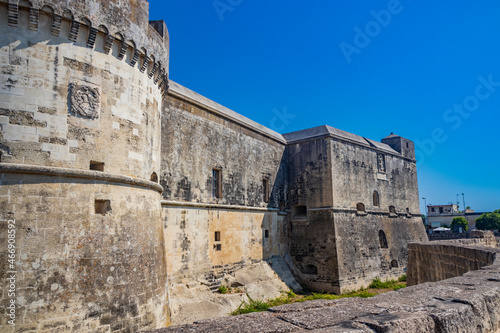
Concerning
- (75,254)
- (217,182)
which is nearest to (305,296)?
(217,182)

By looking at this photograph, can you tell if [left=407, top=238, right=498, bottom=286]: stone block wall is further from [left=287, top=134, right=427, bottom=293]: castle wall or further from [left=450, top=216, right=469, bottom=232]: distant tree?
[left=450, top=216, right=469, bottom=232]: distant tree

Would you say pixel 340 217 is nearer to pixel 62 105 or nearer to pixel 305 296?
pixel 305 296

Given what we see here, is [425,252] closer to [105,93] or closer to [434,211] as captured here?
[105,93]

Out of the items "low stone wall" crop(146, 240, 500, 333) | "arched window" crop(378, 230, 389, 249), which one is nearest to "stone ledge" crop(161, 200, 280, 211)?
"arched window" crop(378, 230, 389, 249)

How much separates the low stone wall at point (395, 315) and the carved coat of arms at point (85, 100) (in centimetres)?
A: 541

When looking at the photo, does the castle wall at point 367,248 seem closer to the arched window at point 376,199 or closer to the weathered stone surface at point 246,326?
the arched window at point 376,199

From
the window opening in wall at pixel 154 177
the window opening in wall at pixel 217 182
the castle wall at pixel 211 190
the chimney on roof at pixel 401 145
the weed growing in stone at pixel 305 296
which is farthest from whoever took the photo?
the chimney on roof at pixel 401 145

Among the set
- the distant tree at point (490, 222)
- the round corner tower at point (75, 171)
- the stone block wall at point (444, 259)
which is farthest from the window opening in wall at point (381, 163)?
the distant tree at point (490, 222)

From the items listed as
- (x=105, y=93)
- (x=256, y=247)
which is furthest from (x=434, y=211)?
(x=105, y=93)

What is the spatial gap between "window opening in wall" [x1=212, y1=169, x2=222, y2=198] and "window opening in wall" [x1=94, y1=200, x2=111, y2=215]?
708cm

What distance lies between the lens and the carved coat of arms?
6926 mm

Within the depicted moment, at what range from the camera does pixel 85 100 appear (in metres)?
7.08

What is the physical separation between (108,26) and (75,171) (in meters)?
3.19

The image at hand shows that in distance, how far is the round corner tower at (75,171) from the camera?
19.7 feet
